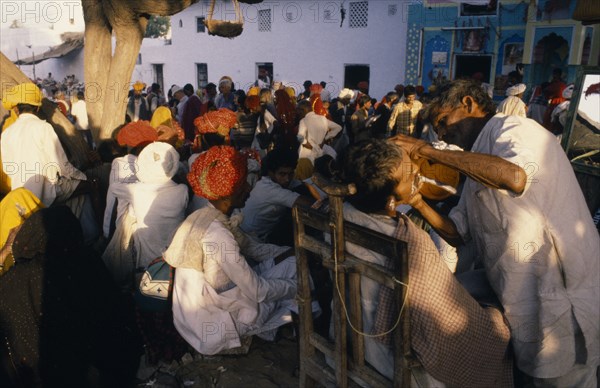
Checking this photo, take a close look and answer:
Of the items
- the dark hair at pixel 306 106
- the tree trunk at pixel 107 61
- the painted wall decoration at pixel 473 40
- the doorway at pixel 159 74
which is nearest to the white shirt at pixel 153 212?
the tree trunk at pixel 107 61

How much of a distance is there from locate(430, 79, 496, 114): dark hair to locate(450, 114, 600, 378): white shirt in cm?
40

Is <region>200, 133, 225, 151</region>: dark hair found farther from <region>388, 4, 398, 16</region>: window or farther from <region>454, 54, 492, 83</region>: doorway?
<region>388, 4, 398, 16</region>: window

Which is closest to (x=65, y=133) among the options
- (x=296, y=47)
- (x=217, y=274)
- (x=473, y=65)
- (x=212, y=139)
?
(x=212, y=139)

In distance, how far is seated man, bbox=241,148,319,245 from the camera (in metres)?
4.12

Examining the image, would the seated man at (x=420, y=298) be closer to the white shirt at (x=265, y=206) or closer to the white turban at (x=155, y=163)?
the white shirt at (x=265, y=206)

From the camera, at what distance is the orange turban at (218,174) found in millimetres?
3031

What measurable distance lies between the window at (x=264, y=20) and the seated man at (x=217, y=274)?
70.7 feet

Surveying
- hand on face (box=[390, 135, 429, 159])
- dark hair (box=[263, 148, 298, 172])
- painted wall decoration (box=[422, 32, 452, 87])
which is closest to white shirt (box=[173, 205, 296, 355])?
dark hair (box=[263, 148, 298, 172])

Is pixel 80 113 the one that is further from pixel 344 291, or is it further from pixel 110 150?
pixel 344 291

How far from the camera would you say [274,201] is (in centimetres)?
413

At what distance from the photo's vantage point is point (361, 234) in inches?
77.9

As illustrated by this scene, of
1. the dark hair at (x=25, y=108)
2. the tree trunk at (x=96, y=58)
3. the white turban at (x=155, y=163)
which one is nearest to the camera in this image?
the white turban at (x=155, y=163)

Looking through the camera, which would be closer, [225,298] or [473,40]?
[225,298]

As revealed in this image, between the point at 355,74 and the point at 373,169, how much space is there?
64.8 feet
